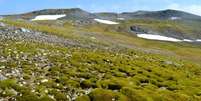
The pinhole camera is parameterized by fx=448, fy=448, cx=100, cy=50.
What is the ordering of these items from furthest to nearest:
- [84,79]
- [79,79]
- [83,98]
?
[84,79], [79,79], [83,98]

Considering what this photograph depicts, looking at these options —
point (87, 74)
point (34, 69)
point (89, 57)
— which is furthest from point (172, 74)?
point (34, 69)

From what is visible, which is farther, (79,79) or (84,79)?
(84,79)

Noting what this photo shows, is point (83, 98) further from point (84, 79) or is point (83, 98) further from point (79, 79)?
point (84, 79)

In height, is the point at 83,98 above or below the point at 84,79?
above

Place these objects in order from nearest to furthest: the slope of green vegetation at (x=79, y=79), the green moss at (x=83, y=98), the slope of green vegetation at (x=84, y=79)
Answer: the green moss at (x=83, y=98) < the slope of green vegetation at (x=79, y=79) < the slope of green vegetation at (x=84, y=79)

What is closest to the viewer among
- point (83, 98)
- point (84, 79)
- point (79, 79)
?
point (83, 98)

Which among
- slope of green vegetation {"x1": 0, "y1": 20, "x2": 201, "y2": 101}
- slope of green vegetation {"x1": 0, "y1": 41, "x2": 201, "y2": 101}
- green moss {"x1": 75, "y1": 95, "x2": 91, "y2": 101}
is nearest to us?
green moss {"x1": 75, "y1": 95, "x2": 91, "y2": 101}

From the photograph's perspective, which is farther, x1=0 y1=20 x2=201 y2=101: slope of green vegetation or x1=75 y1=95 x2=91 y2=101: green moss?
x1=0 y1=20 x2=201 y2=101: slope of green vegetation

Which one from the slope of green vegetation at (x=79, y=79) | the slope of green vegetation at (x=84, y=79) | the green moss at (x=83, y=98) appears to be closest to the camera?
the green moss at (x=83, y=98)

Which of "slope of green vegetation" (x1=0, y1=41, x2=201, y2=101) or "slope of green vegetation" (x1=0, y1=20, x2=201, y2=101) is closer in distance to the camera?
"slope of green vegetation" (x1=0, y1=20, x2=201, y2=101)

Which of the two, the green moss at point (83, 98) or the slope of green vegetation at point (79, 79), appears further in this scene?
the slope of green vegetation at point (79, 79)

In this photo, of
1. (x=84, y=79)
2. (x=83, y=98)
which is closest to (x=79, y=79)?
(x=84, y=79)

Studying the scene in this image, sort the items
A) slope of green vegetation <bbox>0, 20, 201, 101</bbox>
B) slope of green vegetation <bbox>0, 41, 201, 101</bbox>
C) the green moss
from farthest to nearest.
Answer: slope of green vegetation <bbox>0, 41, 201, 101</bbox>, slope of green vegetation <bbox>0, 20, 201, 101</bbox>, the green moss

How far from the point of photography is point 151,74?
176 ft
